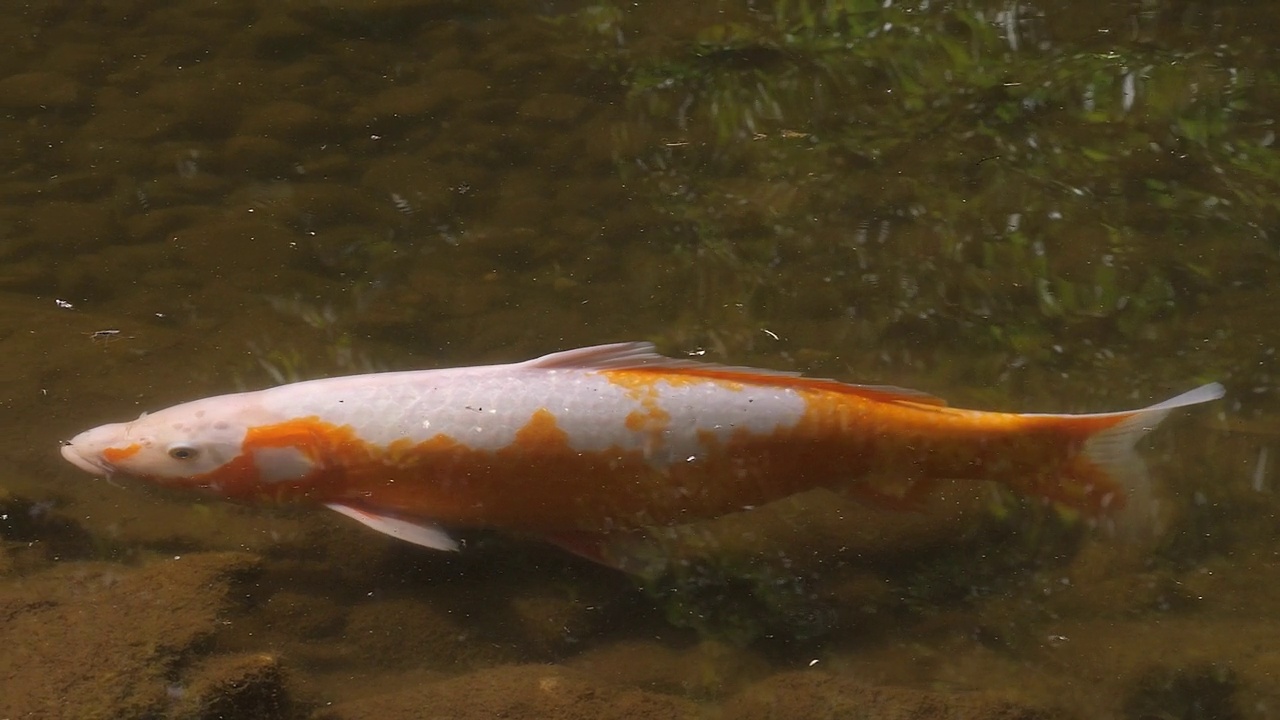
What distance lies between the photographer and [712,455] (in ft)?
10.6

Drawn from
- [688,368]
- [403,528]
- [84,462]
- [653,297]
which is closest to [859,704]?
[688,368]

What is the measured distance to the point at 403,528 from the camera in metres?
3.28

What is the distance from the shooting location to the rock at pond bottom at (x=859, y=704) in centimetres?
303

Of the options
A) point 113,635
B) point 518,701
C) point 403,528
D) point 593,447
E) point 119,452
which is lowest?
point 518,701

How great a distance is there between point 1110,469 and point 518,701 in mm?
1875

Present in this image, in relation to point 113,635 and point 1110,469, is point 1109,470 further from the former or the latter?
point 113,635

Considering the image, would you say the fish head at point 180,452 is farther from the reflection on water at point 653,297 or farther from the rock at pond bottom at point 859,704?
the rock at pond bottom at point 859,704

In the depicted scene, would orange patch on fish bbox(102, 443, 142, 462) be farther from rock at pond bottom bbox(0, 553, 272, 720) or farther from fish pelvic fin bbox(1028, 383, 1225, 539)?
fish pelvic fin bbox(1028, 383, 1225, 539)

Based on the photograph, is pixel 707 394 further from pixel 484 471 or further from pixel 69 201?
pixel 69 201

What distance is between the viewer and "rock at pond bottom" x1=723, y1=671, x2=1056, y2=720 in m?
3.03

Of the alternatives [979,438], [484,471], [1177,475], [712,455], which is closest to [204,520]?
[484,471]

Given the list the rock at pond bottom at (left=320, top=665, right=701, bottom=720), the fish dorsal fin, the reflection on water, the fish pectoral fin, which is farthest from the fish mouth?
the fish dorsal fin

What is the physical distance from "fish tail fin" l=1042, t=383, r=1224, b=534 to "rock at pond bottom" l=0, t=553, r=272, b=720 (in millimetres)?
2414

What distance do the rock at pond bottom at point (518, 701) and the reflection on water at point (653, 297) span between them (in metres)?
0.01
